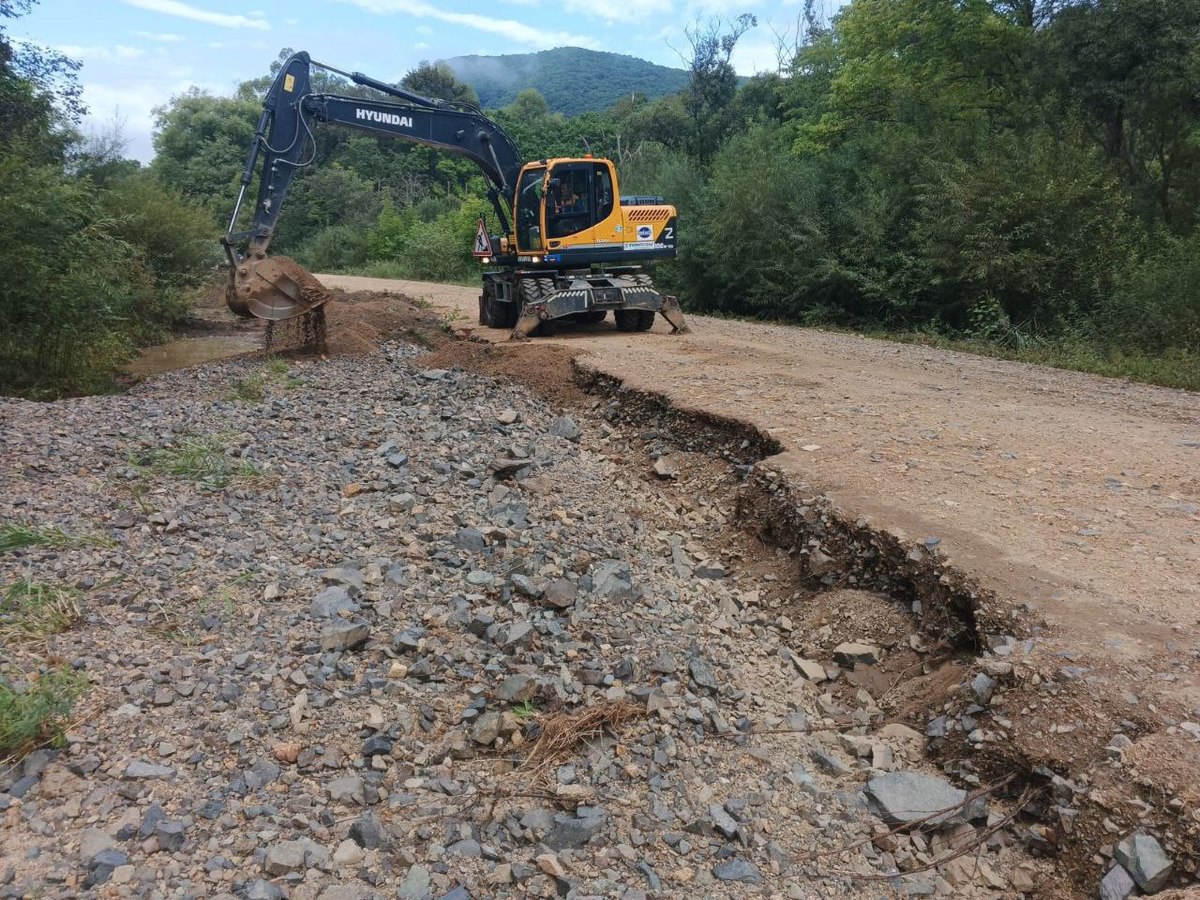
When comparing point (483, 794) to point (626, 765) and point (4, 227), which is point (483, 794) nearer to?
point (626, 765)

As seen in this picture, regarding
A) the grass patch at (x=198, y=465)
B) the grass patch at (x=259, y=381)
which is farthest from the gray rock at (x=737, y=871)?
the grass patch at (x=259, y=381)

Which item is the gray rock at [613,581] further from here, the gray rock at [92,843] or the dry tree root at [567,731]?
the gray rock at [92,843]

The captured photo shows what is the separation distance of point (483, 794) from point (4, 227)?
854 centimetres

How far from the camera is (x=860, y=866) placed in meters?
2.90

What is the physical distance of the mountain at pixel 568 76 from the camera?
10725 centimetres

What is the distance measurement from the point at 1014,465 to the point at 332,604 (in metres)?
4.40

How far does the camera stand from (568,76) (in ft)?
405

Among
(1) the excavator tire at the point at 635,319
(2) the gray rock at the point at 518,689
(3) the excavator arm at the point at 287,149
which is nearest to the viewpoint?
(2) the gray rock at the point at 518,689

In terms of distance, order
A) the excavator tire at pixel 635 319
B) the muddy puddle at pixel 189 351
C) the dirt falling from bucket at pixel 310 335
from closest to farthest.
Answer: the dirt falling from bucket at pixel 310 335 → the excavator tire at pixel 635 319 → the muddy puddle at pixel 189 351

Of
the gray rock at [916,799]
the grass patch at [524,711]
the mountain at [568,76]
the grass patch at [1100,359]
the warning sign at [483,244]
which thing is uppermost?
the mountain at [568,76]

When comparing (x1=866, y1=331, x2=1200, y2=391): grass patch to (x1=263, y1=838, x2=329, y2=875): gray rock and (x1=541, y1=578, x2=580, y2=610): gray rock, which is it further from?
(x1=263, y1=838, x2=329, y2=875): gray rock

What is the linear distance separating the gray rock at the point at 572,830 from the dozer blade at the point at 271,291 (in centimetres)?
827

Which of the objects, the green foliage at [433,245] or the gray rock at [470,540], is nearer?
the gray rock at [470,540]

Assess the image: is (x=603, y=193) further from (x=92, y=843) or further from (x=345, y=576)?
(x=92, y=843)
